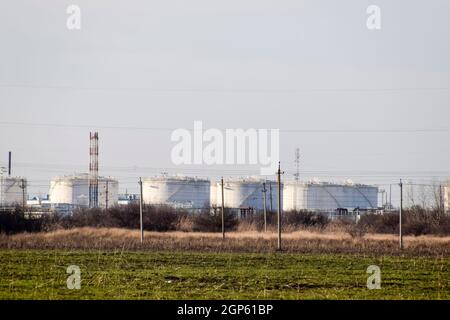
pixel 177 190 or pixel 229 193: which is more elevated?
pixel 177 190

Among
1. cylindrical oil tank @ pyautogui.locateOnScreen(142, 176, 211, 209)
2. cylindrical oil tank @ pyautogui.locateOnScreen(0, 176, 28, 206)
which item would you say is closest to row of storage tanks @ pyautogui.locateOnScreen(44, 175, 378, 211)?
cylindrical oil tank @ pyautogui.locateOnScreen(142, 176, 211, 209)

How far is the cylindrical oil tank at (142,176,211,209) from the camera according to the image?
116m

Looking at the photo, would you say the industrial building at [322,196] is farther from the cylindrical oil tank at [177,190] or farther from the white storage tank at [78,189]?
the white storage tank at [78,189]

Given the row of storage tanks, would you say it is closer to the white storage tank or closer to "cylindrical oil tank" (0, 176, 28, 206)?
the white storage tank

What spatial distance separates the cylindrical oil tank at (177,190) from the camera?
116m

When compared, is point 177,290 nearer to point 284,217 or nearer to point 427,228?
point 427,228

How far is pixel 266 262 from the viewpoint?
94.2 feet

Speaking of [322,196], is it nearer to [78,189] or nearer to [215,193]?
[215,193]

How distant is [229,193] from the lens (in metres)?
113

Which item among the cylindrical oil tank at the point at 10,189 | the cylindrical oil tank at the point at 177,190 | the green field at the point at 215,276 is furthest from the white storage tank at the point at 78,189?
the green field at the point at 215,276

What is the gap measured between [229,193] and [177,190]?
7.98 meters

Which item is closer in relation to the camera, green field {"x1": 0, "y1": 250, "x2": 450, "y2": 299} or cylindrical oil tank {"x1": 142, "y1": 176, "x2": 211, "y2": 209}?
green field {"x1": 0, "y1": 250, "x2": 450, "y2": 299}

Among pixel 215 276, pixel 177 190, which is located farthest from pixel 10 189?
pixel 215 276
